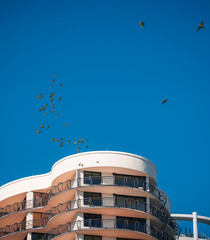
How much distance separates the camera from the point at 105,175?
8025cm

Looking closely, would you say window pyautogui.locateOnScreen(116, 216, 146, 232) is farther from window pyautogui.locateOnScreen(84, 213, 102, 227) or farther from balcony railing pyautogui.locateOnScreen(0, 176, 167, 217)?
balcony railing pyautogui.locateOnScreen(0, 176, 167, 217)

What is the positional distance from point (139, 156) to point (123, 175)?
309 centimetres

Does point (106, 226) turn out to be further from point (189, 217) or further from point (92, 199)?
point (189, 217)

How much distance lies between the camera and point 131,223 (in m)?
78.9

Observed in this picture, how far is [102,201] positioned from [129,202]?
3.36 metres

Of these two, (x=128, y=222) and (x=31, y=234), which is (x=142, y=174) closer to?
(x=128, y=222)

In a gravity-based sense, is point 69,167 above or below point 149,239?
above

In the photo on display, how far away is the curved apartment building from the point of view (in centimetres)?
7781

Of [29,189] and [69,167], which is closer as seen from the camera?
[69,167]

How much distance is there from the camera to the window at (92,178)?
7944 cm

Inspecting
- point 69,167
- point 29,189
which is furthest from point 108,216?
point 29,189

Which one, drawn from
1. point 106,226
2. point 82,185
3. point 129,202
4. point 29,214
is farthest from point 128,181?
point 29,214

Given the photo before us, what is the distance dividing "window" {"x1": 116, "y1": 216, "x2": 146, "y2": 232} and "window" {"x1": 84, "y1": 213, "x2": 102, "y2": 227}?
233 centimetres

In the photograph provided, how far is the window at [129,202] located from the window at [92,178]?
308 cm
